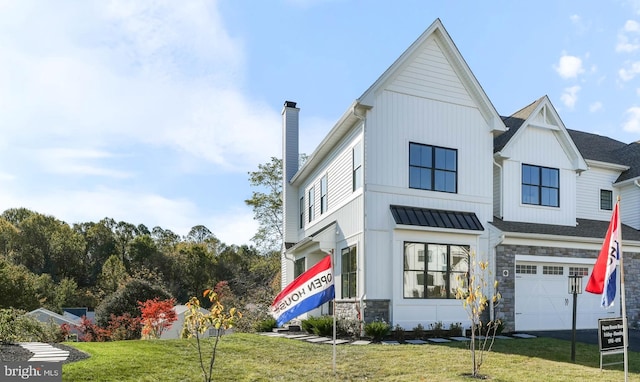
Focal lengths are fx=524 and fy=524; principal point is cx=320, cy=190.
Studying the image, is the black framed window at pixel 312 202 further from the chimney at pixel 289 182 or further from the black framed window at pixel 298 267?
the chimney at pixel 289 182

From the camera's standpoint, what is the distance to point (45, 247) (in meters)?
57.4

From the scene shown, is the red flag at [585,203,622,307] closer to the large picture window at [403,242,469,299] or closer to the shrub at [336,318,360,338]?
the large picture window at [403,242,469,299]

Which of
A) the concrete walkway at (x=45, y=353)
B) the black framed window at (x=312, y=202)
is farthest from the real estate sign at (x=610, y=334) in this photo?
the black framed window at (x=312, y=202)

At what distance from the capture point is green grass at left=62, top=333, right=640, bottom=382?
30.0 ft

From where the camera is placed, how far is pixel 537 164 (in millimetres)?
18750

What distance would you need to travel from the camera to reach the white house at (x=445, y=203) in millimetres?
15703

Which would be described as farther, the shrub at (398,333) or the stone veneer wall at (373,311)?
the stone veneer wall at (373,311)

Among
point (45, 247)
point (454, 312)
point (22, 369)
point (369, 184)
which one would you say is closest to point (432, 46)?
point (369, 184)

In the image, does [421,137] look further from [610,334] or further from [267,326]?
[267,326]

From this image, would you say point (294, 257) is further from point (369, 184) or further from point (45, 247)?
point (45, 247)

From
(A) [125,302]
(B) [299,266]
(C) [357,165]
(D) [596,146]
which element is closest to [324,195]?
(B) [299,266]

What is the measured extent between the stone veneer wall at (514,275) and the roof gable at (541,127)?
332 centimetres

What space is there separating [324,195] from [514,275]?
757 centimetres

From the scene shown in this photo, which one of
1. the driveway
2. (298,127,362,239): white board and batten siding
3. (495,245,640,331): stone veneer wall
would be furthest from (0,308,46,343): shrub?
the driveway
